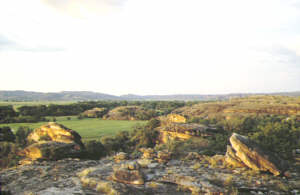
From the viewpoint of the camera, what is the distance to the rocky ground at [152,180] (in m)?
9.70

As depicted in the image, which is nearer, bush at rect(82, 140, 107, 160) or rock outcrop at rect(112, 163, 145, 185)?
rock outcrop at rect(112, 163, 145, 185)

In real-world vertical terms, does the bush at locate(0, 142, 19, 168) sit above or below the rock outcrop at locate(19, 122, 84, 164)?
below

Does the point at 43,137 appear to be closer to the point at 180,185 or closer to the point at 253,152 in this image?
the point at 180,185

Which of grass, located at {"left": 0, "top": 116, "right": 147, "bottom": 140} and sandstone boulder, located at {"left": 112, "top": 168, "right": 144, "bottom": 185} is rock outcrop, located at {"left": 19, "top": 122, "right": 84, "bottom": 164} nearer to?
sandstone boulder, located at {"left": 112, "top": 168, "right": 144, "bottom": 185}

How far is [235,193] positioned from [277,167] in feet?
14.2

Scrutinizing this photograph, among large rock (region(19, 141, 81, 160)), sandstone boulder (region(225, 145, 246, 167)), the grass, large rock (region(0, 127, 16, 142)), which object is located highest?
sandstone boulder (region(225, 145, 246, 167))

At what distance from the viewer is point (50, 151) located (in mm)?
15914

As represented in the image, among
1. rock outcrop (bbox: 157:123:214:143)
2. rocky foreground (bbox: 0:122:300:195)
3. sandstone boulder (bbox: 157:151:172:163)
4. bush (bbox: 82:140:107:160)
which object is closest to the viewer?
rocky foreground (bbox: 0:122:300:195)

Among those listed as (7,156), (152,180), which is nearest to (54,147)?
(7,156)

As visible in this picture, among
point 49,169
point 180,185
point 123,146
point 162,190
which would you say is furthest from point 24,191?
point 123,146

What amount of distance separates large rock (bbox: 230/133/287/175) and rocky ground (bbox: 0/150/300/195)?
438 mm

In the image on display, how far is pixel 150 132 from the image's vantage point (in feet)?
88.4

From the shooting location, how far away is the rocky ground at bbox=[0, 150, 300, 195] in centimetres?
970

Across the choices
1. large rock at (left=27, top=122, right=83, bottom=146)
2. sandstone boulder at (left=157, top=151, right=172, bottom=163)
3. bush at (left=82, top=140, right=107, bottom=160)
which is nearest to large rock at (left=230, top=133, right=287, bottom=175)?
sandstone boulder at (left=157, top=151, right=172, bottom=163)
